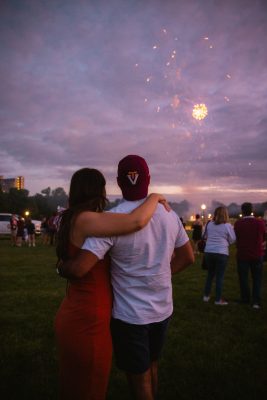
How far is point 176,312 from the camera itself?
309 inches

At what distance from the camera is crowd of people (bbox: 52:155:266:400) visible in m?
2.60

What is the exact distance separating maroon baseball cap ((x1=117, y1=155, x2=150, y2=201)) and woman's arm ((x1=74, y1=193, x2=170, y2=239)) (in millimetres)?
200

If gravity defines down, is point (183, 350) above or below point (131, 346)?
below

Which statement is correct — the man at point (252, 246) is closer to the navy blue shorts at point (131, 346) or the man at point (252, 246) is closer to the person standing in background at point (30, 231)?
the navy blue shorts at point (131, 346)

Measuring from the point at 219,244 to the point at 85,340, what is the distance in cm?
620

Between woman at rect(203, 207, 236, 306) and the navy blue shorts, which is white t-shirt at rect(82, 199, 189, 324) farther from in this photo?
woman at rect(203, 207, 236, 306)

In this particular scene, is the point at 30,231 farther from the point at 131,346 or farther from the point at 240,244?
the point at 131,346

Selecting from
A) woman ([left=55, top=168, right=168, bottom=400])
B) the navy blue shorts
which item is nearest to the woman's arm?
woman ([left=55, top=168, right=168, bottom=400])

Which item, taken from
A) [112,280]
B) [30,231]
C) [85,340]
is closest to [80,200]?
[112,280]

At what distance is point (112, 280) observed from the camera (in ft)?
9.18

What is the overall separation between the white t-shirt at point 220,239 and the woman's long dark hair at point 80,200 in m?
6.01

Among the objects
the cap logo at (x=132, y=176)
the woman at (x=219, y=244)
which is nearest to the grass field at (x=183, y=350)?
the woman at (x=219, y=244)

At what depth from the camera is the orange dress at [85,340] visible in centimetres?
261

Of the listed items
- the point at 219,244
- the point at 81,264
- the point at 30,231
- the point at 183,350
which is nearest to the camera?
the point at 81,264
